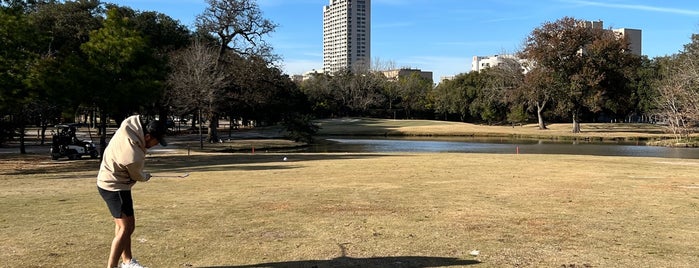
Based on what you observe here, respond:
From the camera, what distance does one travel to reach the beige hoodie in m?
5.10

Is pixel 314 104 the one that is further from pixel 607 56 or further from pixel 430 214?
pixel 430 214

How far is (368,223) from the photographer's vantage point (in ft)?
27.3

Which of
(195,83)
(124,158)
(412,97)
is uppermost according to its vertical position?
(412,97)

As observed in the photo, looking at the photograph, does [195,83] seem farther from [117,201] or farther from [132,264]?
[117,201]

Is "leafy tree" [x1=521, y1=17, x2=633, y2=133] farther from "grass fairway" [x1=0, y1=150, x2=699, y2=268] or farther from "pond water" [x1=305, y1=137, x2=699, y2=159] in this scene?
"grass fairway" [x1=0, y1=150, x2=699, y2=268]

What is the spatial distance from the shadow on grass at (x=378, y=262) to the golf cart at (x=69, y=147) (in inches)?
934

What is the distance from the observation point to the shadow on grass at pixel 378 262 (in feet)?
19.5

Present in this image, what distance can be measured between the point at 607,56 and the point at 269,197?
189 feet

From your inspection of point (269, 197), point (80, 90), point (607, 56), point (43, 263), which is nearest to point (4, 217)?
point (43, 263)

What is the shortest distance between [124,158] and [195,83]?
3445 cm

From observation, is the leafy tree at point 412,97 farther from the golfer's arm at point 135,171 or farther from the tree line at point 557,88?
the golfer's arm at point 135,171

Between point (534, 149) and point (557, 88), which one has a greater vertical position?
point (557, 88)

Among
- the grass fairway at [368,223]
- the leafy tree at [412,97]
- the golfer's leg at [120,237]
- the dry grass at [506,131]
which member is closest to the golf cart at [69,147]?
the grass fairway at [368,223]

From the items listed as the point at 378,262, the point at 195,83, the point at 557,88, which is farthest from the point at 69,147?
the point at 557,88
